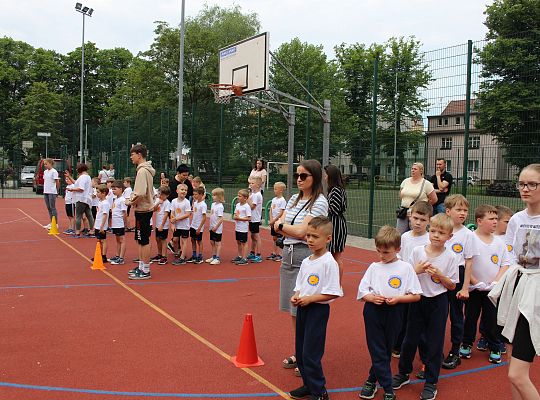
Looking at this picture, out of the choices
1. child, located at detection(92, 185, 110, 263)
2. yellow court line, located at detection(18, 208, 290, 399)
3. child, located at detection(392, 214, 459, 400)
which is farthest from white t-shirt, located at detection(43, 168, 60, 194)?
child, located at detection(392, 214, 459, 400)

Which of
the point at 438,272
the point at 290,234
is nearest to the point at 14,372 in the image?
the point at 290,234

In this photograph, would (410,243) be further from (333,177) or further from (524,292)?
(524,292)

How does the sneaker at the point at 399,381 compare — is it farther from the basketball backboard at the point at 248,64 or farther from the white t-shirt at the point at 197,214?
the basketball backboard at the point at 248,64

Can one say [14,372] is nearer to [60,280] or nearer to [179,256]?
[60,280]

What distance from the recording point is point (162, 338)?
5574 millimetres

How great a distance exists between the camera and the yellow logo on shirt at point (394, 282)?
4.02m

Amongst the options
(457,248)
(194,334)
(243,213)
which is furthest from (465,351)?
(243,213)

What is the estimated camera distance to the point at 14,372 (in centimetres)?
460

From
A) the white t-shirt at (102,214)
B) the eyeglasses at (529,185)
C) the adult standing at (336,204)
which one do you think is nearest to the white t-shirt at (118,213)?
the white t-shirt at (102,214)

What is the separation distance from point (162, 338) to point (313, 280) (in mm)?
2297

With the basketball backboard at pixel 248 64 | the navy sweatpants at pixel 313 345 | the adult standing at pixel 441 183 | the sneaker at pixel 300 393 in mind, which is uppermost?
the basketball backboard at pixel 248 64

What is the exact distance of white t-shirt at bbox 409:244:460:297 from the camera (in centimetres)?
430

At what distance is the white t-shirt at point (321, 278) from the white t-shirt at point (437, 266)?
79cm

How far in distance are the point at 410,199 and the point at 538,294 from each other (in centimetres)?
542
